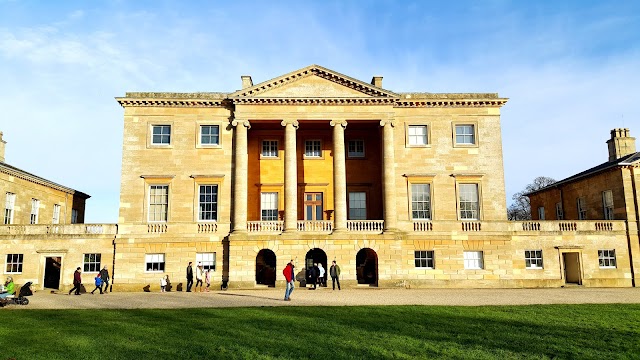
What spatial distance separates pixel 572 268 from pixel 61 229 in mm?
35817

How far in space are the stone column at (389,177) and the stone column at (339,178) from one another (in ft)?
9.00

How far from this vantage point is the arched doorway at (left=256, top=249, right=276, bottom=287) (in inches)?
1356

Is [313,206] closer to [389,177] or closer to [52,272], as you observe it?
[389,177]

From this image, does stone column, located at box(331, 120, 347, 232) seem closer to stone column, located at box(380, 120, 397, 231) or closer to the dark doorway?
stone column, located at box(380, 120, 397, 231)

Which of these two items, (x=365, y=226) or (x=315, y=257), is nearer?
(x=365, y=226)

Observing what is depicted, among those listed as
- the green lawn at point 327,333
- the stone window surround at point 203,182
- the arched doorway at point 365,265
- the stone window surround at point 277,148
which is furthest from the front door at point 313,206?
the green lawn at point 327,333

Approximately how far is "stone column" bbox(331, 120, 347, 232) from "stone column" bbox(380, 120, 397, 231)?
108 inches

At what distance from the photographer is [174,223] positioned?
109 feet

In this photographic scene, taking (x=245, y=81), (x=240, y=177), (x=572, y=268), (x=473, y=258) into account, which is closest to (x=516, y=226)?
(x=473, y=258)

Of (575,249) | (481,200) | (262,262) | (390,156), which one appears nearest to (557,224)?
(575,249)

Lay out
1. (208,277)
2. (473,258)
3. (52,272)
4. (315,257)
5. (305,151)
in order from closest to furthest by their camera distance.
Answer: (208,277) < (473,258) < (315,257) < (52,272) < (305,151)

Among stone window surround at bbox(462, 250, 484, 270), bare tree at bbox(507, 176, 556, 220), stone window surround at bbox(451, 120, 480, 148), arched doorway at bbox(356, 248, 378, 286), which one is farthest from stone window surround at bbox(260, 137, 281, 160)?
bare tree at bbox(507, 176, 556, 220)

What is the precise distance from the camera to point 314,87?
34000mm

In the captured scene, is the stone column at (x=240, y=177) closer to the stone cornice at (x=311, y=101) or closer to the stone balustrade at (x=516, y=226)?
the stone cornice at (x=311, y=101)
